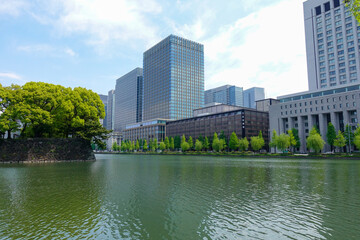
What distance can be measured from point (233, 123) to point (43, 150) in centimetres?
11751

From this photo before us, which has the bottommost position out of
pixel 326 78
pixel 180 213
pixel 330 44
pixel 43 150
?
pixel 180 213

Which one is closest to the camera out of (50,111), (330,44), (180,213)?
(180,213)

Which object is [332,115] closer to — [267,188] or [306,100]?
[306,100]

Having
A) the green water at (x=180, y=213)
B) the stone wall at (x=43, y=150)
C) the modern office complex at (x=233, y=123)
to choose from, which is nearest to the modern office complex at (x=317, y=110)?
the modern office complex at (x=233, y=123)

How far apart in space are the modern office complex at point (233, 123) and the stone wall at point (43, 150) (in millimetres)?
106313

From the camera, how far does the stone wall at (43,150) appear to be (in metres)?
55.0

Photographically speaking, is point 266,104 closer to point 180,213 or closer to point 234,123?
point 234,123

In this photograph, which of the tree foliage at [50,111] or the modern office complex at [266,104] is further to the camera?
the modern office complex at [266,104]

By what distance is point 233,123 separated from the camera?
504 feet

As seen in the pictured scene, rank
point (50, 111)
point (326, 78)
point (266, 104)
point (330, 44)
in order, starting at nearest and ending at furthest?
point (50, 111) < point (330, 44) < point (326, 78) < point (266, 104)

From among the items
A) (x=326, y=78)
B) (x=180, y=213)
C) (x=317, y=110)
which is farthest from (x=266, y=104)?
(x=180, y=213)

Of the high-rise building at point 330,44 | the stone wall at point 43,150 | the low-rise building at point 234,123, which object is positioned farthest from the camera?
the low-rise building at point 234,123

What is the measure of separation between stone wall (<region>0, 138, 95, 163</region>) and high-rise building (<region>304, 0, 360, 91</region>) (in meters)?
119

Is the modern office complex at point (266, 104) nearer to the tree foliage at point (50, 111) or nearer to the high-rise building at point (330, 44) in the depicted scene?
the high-rise building at point (330, 44)
